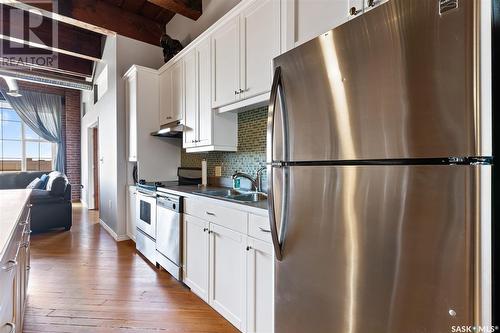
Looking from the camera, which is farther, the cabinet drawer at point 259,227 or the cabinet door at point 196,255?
the cabinet door at point 196,255

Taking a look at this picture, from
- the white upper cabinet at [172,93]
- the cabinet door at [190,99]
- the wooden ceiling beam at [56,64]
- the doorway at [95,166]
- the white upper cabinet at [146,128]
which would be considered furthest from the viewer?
the doorway at [95,166]

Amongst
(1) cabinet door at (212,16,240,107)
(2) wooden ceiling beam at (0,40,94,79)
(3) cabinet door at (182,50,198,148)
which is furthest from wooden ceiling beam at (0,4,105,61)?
(1) cabinet door at (212,16,240,107)

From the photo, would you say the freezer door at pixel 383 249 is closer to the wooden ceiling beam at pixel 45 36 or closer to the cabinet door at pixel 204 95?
the cabinet door at pixel 204 95

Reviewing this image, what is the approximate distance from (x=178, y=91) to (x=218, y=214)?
1.87m

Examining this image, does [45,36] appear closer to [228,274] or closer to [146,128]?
[146,128]

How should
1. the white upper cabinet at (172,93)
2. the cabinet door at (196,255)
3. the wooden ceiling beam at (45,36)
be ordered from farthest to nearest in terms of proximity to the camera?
the wooden ceiling beam at (45,36) < the white upper cabinet at (172,93) < the cabinet door at (196,255)

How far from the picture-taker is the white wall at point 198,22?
119 inches

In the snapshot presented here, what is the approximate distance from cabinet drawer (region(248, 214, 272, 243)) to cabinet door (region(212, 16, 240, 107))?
1.09 meters

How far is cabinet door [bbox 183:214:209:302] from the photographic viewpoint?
2.08m

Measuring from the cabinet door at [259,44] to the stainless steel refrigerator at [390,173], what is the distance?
0.76 m

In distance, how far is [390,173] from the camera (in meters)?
0.82

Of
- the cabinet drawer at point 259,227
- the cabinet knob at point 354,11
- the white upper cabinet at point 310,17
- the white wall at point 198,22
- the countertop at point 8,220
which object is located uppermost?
the white wall at point 198,22

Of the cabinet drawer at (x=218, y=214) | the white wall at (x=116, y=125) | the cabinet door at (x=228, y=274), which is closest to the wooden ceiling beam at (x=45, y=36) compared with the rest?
the white wall at (x=116, y=125)

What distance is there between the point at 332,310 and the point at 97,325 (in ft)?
5.72
